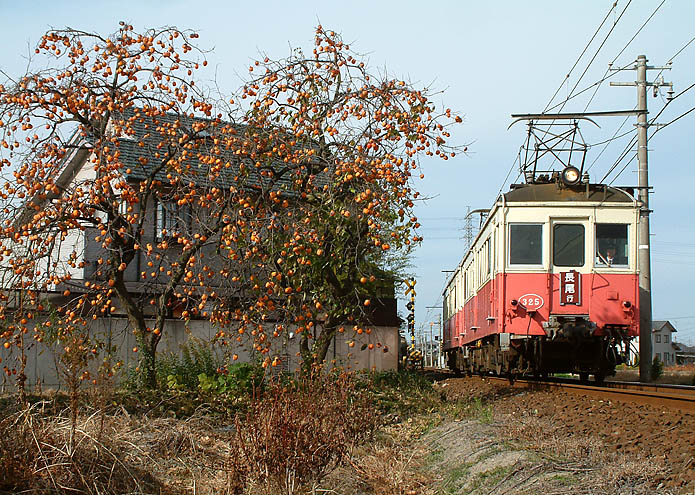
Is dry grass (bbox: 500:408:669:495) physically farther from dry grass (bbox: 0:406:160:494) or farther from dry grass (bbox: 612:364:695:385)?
dry grass (bbox: 612:364:695:385)

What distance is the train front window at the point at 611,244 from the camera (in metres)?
13.2

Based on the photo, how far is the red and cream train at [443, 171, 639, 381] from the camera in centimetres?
1302

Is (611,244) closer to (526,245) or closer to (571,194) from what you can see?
(571,194)

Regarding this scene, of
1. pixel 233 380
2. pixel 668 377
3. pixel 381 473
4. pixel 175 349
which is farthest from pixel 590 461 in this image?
pixel 668 377

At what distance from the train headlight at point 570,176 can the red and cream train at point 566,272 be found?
0.43ft

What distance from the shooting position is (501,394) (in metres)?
13.4

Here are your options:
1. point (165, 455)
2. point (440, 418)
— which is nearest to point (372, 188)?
point (440, 418)

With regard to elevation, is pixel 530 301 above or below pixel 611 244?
below

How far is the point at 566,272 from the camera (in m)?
13.1

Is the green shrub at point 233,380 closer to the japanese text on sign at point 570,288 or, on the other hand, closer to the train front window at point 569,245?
the japanese text on sign at point 570,288

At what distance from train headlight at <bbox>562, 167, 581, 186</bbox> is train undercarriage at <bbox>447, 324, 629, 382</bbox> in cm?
→ 266

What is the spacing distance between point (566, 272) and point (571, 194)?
1.41 m

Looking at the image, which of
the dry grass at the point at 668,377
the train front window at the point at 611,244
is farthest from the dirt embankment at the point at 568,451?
the dry grass at the point at 668,377

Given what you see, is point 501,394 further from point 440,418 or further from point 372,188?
point 372,188
